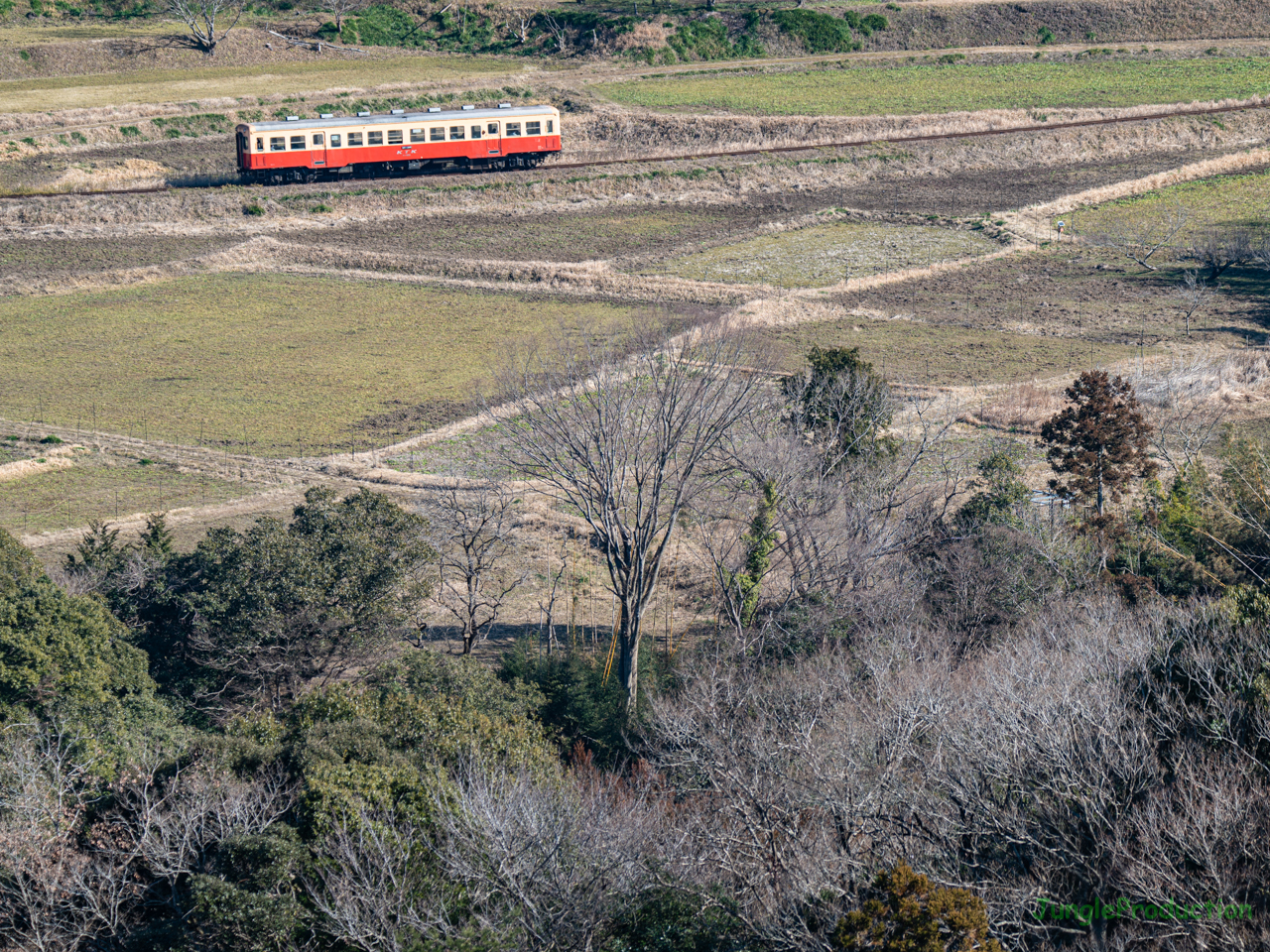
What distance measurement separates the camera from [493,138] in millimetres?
70000

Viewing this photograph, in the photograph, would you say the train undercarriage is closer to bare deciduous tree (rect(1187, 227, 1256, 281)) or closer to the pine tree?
bare deciduous tree (rect(1187, 227, 1256, 281))

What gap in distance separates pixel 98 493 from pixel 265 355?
13.1 metres

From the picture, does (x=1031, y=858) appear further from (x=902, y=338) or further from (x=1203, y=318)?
(x=1203, y=318)

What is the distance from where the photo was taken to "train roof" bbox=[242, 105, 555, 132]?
2564 inches

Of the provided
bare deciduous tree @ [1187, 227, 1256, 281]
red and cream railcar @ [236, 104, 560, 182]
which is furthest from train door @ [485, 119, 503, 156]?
bare deciduous tree @ [1187, 227, 1256, 281]

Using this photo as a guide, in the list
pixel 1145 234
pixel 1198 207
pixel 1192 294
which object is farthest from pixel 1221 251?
pixel 1198 207

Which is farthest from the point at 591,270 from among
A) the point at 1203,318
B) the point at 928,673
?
the point at 928,673

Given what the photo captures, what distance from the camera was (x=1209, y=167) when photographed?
2889 inches

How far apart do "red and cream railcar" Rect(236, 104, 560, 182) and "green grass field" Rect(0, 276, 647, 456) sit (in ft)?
35.6

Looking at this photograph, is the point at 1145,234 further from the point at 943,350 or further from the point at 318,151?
the point at 318,151

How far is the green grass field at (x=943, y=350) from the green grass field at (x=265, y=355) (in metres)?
7.30

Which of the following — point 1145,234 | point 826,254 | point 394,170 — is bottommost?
point 826,254

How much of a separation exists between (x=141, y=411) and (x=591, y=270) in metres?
21.1

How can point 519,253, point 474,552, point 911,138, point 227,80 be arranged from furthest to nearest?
1. point 227,80
2. point 911,138
3. point 519,253
4. point 474,552
